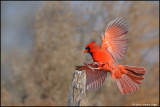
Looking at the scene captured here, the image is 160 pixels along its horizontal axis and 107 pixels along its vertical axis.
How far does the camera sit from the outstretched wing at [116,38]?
2.39m

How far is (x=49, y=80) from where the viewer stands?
5.41 metres

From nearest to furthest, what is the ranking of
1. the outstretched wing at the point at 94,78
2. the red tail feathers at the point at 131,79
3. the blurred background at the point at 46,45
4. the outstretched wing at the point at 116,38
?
the red tail feathers at the point at 131,79 < the outstretched wing at the point at 94,78 < the outstretched wing at the point at 116,38 < the blurred background at the point at 46,45

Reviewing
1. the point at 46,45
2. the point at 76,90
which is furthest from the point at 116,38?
the point at 46,45

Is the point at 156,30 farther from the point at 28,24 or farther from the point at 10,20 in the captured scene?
the point at 10,20

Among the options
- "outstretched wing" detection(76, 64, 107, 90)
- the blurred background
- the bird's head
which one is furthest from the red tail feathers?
the blurred background

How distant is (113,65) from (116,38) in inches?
11.3

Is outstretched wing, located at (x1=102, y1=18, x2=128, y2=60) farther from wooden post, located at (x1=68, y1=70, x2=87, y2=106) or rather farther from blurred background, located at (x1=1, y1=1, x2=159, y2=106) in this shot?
blurred background, located at (x1=1, y1=1, x2=159, y2=106)

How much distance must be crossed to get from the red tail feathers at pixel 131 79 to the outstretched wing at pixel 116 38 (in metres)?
0.25

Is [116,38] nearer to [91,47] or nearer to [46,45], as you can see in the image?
[91,47]

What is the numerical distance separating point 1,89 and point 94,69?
150 inches

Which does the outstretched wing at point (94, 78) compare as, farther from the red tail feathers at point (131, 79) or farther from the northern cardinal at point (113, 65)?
the red tail feathers at point (131, 79)

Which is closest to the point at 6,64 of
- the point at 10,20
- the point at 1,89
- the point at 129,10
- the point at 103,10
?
the point at 1,89

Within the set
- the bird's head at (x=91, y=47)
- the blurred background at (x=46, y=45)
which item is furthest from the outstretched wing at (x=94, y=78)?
the blurred background at (x=46, y=45)

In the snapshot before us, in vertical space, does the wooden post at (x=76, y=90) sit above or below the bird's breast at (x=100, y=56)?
below
